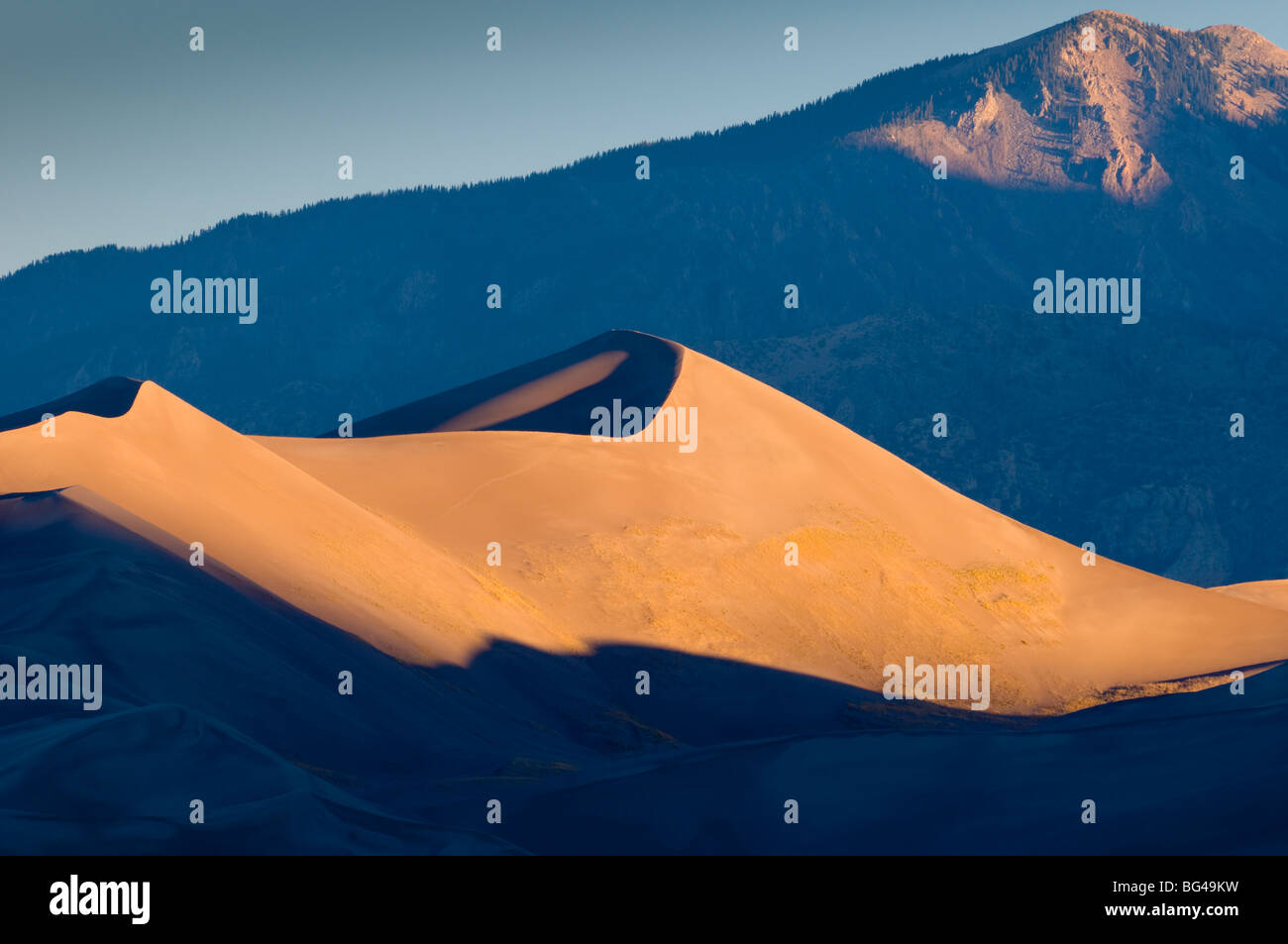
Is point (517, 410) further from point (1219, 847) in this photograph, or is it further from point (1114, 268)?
point (1114, 268)

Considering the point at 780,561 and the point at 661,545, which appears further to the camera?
the point at 780,561

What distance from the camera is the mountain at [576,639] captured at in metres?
19.3

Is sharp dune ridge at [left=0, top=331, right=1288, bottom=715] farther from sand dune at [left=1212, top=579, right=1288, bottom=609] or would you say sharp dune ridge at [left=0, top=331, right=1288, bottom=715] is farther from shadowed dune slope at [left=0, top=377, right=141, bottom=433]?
shadowed dune slope at [left=0, top=377, right=141, bottom=433]

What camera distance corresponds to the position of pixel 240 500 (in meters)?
34.9

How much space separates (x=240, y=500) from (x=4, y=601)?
31.5 feet

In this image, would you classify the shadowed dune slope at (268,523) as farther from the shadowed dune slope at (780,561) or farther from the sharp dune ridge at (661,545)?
the shadowed dune slope at (780,561)

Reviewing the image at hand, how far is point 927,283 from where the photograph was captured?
162000 millimetres

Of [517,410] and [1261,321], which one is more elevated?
[1261,321]

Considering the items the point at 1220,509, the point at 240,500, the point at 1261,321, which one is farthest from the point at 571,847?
the point at 1261,321

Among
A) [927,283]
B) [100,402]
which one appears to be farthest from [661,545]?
[927,283]

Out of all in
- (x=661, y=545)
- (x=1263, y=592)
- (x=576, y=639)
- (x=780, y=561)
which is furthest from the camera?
(x=1263, y=592)

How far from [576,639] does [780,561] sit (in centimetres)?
908

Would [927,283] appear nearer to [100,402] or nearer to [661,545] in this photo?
[661,545]

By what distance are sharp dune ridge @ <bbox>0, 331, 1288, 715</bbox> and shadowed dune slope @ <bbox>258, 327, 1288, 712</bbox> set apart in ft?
0.29
